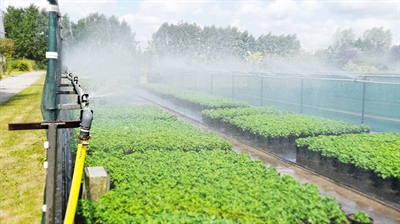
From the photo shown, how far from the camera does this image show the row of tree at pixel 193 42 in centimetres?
5588

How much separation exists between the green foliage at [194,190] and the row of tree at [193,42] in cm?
4530

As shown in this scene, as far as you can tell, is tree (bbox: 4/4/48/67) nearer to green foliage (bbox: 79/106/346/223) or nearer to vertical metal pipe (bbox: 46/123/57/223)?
green foliage (bbox: 79/106/346/223)

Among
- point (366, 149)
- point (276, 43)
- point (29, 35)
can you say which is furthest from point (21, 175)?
point (276, 43)

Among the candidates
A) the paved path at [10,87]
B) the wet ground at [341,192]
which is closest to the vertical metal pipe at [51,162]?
the wet ground at [341,192]

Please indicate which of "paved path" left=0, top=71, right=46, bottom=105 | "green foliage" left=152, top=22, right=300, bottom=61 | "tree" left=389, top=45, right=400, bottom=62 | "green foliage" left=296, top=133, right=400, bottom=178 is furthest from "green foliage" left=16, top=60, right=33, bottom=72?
"green foliage" left=296, top=133, right=400, bottom=178

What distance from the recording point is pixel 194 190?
202 inches

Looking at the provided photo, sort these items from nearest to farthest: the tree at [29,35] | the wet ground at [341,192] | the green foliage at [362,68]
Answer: the wet ground at [341,192]
the green foliage at [362,68]
the tree at [29,35]

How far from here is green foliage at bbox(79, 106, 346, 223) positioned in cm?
→ 445

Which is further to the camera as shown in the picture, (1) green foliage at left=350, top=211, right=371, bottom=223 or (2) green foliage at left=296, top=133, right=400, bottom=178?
(2) green foliage at left=296, top=133, right=400, bottom=178

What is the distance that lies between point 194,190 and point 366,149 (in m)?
4.24

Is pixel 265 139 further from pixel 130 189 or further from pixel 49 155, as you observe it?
pixel 49 155

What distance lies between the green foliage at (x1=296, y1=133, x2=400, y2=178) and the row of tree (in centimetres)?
4372

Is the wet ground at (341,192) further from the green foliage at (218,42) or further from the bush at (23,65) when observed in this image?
the green foliage at (218,42)

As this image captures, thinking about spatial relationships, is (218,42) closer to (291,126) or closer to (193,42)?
(193,42)
